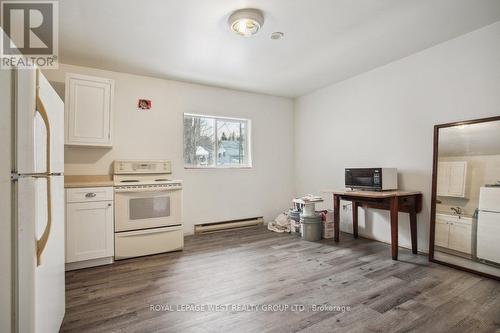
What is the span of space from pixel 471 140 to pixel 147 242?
3764 millimetres

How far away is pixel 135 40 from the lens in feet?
8.68

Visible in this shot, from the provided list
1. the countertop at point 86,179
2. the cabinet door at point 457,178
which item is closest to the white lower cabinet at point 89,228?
the countertop at point 86,179

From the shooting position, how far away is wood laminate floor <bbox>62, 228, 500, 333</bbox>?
1.63m

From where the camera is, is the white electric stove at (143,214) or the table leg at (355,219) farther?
the table leg at (355,219)

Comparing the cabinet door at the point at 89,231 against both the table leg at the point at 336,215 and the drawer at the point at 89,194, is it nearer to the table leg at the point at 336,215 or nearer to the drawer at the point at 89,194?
the drawer at the point at 89,194

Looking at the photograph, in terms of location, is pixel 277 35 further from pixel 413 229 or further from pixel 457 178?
pixel 413 229

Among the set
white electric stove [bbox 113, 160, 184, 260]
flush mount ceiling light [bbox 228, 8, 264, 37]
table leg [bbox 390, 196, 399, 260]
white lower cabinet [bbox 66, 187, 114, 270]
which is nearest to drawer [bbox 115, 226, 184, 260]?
white electric stove [bbox 113, 160, 184, 260]

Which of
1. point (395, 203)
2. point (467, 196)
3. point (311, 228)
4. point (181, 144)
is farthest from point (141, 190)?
point (467, 196)

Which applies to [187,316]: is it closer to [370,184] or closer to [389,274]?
[389,274]

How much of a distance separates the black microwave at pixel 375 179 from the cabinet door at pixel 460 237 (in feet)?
2.39

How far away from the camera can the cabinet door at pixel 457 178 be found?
2.52 m

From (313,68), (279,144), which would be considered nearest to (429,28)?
(313,68)

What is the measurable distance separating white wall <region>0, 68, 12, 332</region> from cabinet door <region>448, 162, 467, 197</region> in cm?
354

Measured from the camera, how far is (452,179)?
2.60 meters
